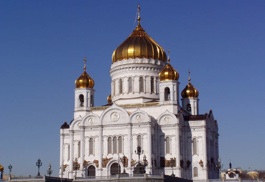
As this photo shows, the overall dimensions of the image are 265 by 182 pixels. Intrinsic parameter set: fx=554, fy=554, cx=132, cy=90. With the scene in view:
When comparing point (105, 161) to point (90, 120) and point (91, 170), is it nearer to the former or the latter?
point (91, 170)

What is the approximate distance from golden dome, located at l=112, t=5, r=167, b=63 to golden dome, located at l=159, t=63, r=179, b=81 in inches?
182

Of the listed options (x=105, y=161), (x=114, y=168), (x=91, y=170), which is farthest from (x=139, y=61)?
(x=91, y=170)

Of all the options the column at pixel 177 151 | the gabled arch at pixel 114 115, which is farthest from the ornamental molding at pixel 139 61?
the column at pixel 177 151

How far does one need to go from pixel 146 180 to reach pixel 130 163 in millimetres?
9458

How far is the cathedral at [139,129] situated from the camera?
209ft

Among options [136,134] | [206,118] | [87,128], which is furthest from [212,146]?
[87,128]

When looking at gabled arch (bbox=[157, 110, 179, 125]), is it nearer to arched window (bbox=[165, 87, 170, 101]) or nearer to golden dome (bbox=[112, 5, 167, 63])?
arched window (bbox=[165, 87, 170, 101])

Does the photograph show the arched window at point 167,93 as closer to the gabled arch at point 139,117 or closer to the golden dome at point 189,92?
the gabled arch at point 139,117

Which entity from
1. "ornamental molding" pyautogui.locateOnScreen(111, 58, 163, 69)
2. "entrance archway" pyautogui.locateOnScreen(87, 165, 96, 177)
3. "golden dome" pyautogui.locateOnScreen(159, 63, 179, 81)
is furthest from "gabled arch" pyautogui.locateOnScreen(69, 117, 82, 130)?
"golden dome" pyautogui.locateOnScreen(159, 63, 179, 81)

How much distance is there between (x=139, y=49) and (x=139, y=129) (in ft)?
38.4

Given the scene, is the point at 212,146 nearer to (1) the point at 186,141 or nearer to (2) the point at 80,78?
(1) the point at 186,141

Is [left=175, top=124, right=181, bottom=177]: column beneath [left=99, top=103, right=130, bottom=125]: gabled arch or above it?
beneath

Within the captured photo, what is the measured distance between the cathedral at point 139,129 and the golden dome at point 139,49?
0.13m

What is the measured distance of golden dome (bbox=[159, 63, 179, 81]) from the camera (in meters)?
66.3
